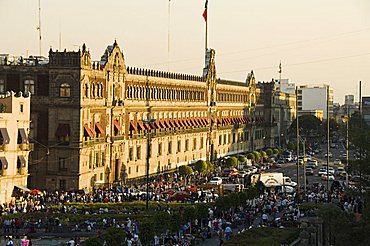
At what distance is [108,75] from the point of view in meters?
76.4

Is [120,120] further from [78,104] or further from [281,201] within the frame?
[281,201]

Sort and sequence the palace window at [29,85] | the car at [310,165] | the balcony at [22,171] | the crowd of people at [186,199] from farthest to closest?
the car at [310,165]
the palace window at [29,85]
the balcony at [22,171]
the crowd of people at [186,199]

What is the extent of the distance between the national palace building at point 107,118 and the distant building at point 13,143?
4.74m

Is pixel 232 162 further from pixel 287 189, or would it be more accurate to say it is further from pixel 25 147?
pixel 25 147

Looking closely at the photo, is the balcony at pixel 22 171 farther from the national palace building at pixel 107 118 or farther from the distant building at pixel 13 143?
the national palace building at pixel 107 118

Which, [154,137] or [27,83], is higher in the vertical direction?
[27,83]

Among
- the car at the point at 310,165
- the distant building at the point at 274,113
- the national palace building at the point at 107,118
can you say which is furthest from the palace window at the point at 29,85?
the distant building at the point at 274,113

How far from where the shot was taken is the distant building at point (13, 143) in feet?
193

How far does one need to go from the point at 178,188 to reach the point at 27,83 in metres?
16.8

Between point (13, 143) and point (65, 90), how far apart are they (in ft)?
30.5

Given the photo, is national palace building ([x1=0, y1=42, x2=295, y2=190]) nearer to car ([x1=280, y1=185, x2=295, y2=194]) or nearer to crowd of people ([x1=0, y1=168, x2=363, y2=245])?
crowd of people ([x1=0, y1=168, x2=363, y2=245])

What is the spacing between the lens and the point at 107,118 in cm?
7581

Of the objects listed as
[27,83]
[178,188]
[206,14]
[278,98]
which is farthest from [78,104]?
[278,98]

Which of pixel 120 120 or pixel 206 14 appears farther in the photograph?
pixel 206 14
